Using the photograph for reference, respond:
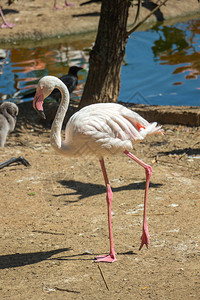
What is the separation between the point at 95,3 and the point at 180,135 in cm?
1294

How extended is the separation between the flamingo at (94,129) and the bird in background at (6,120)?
3053mm

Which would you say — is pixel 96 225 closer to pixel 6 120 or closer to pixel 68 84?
pixel 6 120

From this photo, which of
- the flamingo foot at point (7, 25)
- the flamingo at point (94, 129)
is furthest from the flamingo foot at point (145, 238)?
the flamingo foot at point (7, 25)

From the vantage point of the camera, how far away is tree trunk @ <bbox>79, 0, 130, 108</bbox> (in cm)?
728

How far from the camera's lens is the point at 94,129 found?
3996 mm

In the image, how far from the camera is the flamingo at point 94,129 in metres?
3.98

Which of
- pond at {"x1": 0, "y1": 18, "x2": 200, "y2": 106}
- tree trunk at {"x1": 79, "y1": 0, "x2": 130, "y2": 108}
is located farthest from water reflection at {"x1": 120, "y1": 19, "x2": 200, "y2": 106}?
tree trunk at {"x1": 79, "y1": 0, "x2": 130, "y2": 108}

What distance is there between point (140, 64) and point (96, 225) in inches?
333

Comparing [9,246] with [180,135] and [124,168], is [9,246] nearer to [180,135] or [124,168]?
[124,168]

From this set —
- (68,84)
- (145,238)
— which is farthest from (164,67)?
(145,238)

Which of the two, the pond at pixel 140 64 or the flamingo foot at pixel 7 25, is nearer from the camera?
the pond at pixel 140 64

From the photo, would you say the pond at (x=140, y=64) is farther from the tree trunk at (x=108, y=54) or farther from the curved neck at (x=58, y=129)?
the curved neck at (x=58, y=129)

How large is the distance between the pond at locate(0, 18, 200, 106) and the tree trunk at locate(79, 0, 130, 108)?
69.1 inches

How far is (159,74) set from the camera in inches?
447
